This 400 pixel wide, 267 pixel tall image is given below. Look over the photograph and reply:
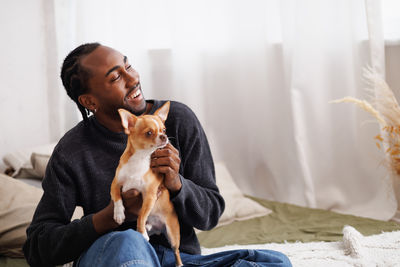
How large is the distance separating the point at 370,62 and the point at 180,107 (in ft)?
4.37

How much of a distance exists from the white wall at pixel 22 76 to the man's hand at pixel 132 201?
1633 millimetres

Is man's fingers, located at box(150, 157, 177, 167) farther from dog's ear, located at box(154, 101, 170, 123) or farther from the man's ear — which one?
the man's ear

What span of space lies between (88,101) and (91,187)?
0.72 ft

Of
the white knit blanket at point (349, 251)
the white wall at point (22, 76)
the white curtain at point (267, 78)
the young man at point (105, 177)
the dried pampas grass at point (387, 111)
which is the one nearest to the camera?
the young man at point (105, 177)

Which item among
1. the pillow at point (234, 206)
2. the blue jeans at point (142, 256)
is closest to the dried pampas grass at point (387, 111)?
the pillow at point (234, 206)

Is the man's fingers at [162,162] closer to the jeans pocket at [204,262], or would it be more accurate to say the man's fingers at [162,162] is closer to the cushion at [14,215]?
the jeans pocket at [204,262]

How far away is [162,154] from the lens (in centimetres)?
107

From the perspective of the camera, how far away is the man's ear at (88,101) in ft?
3.98

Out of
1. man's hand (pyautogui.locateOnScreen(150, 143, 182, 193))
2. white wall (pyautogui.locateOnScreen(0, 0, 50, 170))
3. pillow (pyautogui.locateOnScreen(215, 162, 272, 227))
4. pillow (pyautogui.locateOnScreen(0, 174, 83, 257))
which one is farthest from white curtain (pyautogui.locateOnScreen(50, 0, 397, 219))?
man's hand (pyautogui.locateOnScreen(150, 143, 182, 193))

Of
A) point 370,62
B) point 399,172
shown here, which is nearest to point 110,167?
point 399,172

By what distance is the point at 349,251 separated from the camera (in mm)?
1639

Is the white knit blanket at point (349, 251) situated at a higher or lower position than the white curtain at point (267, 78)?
lower

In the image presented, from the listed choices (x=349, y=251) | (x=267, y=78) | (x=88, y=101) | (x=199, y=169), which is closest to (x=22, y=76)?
(x=267, y=78)

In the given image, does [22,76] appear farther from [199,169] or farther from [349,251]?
[349,251]
